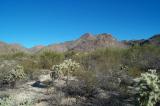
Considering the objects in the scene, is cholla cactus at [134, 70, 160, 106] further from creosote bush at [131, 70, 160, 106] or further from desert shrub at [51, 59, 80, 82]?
desert shrub at [51, 59, 80, 82]

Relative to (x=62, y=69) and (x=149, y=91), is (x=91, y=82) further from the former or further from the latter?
(x=149, y=91)

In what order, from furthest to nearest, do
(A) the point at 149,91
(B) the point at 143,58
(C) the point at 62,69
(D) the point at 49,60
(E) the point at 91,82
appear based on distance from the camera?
(D) the point at 49,60 < (B) the point at 143,58 < (C) the point at 62,69 < (E) the point at 91,82 < (A) the point at 149,91

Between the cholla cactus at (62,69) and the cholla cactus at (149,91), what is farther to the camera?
the cholla cactus at (62,69)

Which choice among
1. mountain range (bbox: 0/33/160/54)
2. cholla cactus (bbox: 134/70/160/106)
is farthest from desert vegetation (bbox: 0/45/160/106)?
mountain range (bbox: 0/33/160/54)

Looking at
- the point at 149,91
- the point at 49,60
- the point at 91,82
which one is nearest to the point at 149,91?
the point at 149,91

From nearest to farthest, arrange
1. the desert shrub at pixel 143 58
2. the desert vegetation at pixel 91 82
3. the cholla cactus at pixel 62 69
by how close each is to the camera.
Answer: the desert vegetation at pixel 91 82, the cholla cactus at pixel 62 69, the desert shrub at pixel 143 58

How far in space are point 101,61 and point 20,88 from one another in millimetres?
7015

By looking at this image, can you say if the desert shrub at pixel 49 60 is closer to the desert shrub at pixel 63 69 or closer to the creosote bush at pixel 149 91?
the desert shrub at pixel 63 69

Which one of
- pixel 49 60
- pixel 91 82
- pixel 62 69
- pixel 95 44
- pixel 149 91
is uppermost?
pixel 95 44

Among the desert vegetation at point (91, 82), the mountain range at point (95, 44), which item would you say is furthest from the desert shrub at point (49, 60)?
the mountain range at point (95, 44)

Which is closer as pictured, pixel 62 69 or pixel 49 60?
pixel 62 69

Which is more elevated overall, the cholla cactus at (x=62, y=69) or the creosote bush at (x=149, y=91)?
the cholla cactus at (x=62, y=69)

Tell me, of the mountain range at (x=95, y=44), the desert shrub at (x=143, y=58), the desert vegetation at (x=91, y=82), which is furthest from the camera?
the mountain range at (x=95, y=44)

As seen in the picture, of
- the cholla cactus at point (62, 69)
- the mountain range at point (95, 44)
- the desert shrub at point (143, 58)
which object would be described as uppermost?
the mountain range at point (95, 44)
